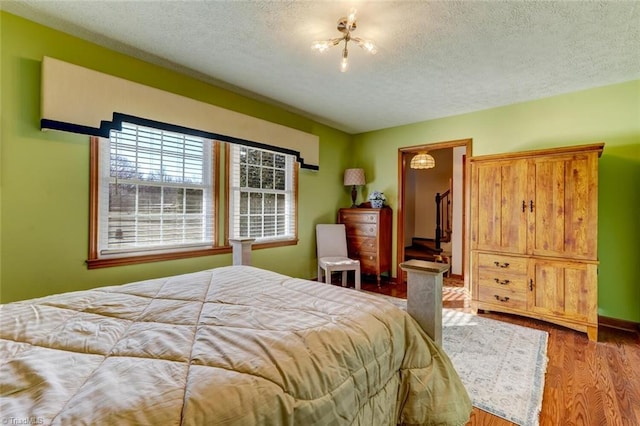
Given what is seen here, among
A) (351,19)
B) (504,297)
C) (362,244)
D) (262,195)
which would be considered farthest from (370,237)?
(351,19)

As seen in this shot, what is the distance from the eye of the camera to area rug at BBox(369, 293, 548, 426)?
5.78 ft

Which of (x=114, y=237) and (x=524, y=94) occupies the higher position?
(x=524, y=94)

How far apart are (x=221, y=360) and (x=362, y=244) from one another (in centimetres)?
370

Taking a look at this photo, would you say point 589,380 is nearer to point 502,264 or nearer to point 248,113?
point 502,264

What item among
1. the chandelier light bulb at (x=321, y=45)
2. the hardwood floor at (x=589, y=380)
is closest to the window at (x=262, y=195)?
the chandelier light bulb at (x=321, y=45)

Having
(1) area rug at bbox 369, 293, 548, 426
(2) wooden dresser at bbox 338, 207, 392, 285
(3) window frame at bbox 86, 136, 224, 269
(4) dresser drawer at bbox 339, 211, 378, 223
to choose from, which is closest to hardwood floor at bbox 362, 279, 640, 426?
(1) area rug at bbox 369, 293, 548, 426

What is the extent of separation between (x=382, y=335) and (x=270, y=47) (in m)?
2.31

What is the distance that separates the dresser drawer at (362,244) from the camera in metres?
4.39

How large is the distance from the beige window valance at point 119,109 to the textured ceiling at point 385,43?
1.07ft

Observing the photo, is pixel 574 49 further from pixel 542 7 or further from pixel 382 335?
pixel 382 335

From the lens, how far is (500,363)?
87.3 inches

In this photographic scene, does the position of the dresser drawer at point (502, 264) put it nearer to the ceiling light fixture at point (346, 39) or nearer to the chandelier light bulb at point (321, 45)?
the ceiling light fixture at point (346, 39)

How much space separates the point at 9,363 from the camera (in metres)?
0.88

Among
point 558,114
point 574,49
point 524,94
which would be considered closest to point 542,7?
point 574,49
